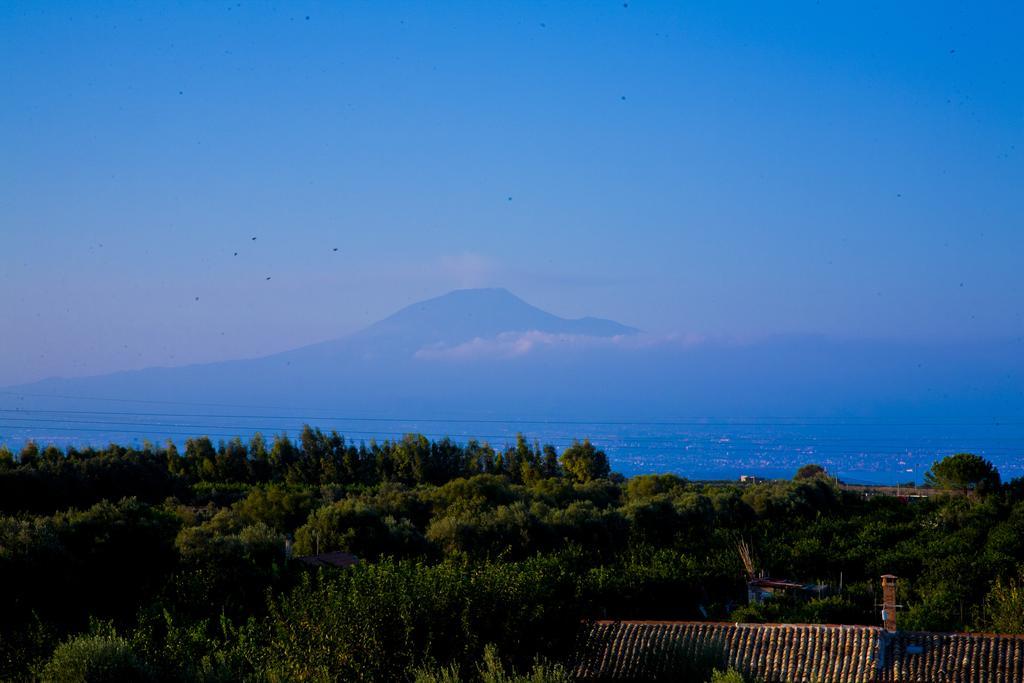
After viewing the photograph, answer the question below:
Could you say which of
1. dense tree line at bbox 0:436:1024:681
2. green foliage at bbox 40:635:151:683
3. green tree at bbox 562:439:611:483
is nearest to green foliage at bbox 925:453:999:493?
dense tree line at bbox 0:436:1024:681

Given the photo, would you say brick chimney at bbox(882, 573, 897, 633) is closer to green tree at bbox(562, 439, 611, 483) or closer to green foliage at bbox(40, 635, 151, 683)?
green foliage at bbox(40, 635, 151, 683)

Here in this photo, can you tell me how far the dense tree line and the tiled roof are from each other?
8.35ft

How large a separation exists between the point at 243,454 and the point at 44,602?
1316 inches

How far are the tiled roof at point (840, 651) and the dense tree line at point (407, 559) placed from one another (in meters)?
2.54

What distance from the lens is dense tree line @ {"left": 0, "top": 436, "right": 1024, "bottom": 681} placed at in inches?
565

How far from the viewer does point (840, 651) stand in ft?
73.2

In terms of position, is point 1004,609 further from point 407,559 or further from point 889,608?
point 407,559

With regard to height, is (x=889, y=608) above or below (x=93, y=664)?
below

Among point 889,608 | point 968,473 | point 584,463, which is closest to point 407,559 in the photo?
point 889,608

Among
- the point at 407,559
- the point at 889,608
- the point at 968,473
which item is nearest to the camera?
the point at 407,559

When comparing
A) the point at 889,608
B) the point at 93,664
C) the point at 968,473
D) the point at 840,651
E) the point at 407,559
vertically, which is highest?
the point at 407,559

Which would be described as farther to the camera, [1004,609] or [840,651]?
[1004,609]

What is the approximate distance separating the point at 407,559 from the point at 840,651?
10832mm

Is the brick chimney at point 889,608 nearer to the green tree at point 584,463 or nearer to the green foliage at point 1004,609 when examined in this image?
the green foliage at point 1004,609
